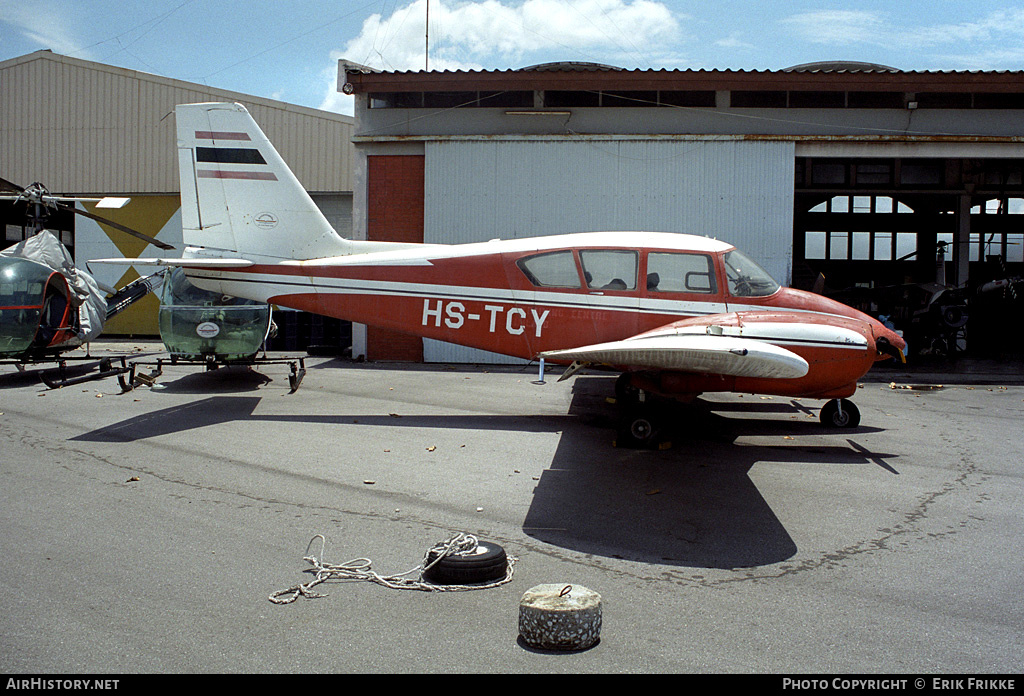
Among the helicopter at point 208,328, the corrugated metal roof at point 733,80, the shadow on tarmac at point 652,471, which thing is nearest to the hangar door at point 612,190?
the corrugated metal roof at point 733,80

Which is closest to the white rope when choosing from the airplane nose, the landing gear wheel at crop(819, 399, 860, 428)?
the airplane nose

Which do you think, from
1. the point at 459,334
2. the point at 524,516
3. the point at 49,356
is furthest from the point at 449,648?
the point at 49,356

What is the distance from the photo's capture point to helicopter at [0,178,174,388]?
10.9m

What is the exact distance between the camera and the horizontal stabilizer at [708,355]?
5379mm

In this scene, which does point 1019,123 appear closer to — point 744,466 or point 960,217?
point 960,217

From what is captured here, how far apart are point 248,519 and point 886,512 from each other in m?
4.80

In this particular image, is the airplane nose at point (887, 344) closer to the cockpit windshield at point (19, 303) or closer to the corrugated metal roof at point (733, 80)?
the corrugated metal roof at point (733, 80)

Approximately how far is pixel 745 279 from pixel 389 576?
579 centimetres

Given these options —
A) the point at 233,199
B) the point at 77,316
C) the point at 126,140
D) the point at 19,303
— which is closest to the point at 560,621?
the point at 233,199

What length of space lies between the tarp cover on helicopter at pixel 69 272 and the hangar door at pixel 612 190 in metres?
7.03

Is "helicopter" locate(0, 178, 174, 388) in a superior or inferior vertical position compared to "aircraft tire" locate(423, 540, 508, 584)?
superior

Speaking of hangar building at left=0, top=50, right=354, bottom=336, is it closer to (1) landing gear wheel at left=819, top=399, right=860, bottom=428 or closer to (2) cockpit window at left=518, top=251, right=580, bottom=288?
(2) cockpit window at left=518, top=251, right=580, bottom=288

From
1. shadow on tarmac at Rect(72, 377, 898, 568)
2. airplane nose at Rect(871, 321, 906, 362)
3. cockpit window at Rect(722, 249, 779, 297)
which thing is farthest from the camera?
cockpit window at Rect(722, 249, 779, 297)

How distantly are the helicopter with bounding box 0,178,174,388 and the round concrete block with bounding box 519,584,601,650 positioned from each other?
9.57 m
